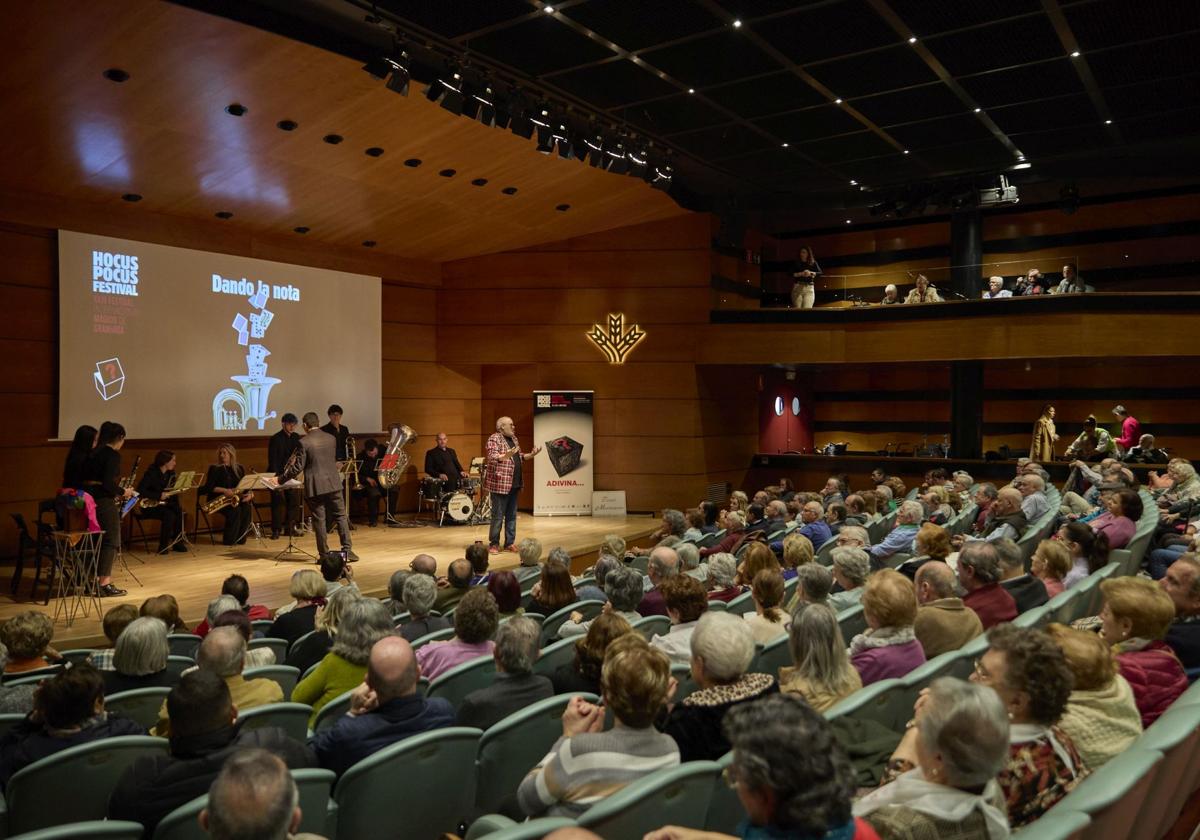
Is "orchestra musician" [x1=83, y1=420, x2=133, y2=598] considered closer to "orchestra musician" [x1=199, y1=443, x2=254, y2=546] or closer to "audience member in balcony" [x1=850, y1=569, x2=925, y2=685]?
A: "orchestra musician" [x1=199, y1=443, x2=254, y2=546]

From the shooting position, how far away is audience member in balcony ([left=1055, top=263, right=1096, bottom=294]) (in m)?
11.4

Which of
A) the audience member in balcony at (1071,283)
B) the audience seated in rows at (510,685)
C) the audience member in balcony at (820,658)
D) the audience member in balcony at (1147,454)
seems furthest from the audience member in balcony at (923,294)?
the audience seated in rows at (510,685)

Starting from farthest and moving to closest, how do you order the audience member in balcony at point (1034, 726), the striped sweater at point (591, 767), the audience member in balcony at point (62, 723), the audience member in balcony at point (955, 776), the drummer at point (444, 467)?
the drummer at point (444, 467)
the audience member in balcony at point (62, 723)
the striped sweater at point (591, 767)
the audience member in balcony at point (1034, 726)
the audience member in balcony at point (955, 776)

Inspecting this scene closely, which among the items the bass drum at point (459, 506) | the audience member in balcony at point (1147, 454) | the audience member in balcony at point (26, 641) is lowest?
the bass drum at point (459, 506)

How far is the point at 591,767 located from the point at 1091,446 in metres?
12.1

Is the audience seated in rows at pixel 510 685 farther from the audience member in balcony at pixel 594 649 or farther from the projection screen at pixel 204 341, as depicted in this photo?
the projection screen at pixel 204 341

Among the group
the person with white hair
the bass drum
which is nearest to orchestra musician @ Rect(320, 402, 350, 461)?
the bass drum

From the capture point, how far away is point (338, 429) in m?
10.8

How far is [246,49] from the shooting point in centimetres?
680

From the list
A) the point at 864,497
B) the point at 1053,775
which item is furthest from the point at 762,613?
the point at 864,497

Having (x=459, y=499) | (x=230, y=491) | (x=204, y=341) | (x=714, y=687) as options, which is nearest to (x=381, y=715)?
(x=714, y=687)

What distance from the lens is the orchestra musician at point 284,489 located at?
996 cm

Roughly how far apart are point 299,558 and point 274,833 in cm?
787

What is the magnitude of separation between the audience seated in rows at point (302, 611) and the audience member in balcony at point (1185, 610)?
366 cm
